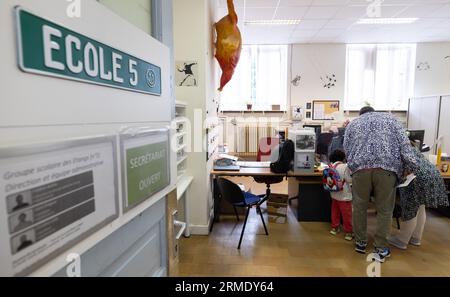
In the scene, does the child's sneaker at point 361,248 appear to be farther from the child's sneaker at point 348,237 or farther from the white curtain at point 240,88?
the white curtain at point 240,88

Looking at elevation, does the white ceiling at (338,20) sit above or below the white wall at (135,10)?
above

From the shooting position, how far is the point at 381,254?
2592mm

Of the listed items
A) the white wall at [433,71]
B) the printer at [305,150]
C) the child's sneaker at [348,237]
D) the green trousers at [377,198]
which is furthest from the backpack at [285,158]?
the white wall at [433,71]

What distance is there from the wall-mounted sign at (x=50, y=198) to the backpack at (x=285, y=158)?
2.80 m

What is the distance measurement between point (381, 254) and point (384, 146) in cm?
103

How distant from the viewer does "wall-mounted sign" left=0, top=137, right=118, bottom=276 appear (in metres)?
0.44

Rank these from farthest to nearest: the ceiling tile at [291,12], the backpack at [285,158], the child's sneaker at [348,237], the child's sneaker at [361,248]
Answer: the ceiling tile at [291,12] → the backpack at [285,158] → the child's sneaker at [348,237] → the child's sneaker at [361,248]

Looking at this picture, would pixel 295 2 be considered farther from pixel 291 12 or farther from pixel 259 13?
pixel 259 13

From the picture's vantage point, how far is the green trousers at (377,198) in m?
2.53

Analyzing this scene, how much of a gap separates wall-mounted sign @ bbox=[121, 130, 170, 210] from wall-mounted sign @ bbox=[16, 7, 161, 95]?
15 cm

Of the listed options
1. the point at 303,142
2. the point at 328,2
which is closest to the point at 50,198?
the point at 303,142

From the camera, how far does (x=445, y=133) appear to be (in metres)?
5.08

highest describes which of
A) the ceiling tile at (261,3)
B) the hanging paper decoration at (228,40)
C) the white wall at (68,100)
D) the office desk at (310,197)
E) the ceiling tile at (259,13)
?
the ceiling tile at (259,13)
